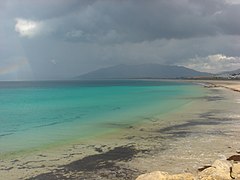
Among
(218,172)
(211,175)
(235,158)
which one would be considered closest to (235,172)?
(218,172)

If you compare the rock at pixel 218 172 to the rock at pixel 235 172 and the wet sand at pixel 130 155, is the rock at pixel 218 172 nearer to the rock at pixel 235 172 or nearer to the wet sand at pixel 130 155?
the rock at pixel 235 172

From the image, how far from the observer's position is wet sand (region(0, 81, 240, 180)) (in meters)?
15.1

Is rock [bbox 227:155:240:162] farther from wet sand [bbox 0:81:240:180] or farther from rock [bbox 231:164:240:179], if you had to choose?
rock [bbox 231:164:240:179]

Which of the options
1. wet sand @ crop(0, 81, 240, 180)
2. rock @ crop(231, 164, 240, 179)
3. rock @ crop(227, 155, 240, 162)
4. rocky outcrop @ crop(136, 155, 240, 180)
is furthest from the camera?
rock @ crop(227, 155, 240, 162)

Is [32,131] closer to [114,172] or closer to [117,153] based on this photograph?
[117,153]

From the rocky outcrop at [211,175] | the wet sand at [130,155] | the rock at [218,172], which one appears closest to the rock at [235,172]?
the rocky outcrop at [211,175]

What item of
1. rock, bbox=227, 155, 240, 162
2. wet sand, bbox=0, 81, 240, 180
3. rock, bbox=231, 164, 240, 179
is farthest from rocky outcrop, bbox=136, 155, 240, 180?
rock, bbox=227, 155, 240, 162

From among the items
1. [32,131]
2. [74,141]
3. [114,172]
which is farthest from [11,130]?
[114,172]

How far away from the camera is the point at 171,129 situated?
2711 centimetres

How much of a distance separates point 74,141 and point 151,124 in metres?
9.95

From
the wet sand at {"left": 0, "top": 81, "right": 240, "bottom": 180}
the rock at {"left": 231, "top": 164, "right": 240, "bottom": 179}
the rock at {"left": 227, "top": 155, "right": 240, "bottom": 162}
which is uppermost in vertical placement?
the rock at {"left": 231, "top": 164, "right": 240, "bottom": 179}

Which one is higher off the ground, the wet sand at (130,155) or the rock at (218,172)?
the rock at (218,172)

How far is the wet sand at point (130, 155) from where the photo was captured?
15.1 m

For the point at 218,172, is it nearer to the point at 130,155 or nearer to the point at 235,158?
the point at 235,158
